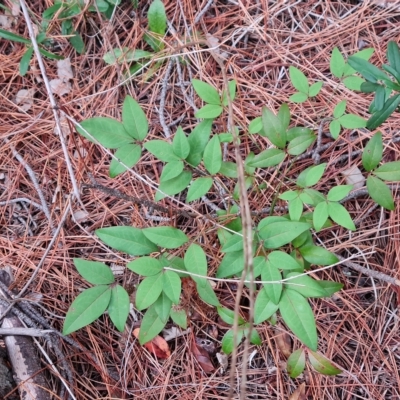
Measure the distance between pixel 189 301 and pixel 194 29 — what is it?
44.0 inches

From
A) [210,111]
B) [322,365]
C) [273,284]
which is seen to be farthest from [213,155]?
[322,365]

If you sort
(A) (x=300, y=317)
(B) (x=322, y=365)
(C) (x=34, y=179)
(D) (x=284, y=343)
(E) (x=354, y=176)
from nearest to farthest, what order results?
(A) (x=300, y=317), (B) (x=322, y=365), (D) (x=284, y=343), (E) (x=354, y=176), (C) (x=34, y=179)

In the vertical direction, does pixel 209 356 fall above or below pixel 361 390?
above

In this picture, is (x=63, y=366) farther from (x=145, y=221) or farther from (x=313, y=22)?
(x=313, y=22)

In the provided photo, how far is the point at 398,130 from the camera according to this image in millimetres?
1555

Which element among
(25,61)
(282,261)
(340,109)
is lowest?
(282,261)

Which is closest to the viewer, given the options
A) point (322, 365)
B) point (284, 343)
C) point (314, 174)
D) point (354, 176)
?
point (314, 174)

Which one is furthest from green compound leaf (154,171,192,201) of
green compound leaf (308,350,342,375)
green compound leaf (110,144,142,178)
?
green compound leaf (308,350,342,375)

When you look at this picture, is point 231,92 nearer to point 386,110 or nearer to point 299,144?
point 299,144

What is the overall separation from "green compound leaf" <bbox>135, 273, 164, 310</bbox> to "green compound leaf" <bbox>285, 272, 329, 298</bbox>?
0.35 metres

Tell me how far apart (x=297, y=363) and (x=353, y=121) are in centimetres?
78

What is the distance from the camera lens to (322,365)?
133cm

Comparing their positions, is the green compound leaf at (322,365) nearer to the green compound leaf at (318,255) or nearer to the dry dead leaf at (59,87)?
the green compound leaf at (318,255)

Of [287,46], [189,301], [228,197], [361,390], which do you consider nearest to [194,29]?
[287,46]
